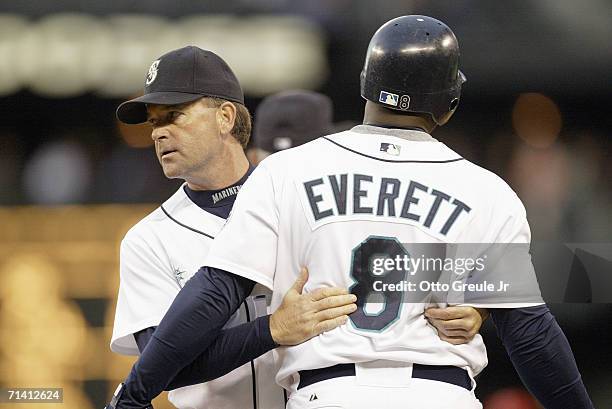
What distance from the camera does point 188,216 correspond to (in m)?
2.19

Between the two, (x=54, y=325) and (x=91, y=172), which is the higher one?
(x=91, y=172)

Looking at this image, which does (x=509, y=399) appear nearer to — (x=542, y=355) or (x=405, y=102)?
(x=542, y=355)

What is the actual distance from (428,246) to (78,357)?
2.42m

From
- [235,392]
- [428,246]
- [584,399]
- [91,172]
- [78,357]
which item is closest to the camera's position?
[428,246]

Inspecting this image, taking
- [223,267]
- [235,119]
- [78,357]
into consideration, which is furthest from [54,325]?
[223,267]

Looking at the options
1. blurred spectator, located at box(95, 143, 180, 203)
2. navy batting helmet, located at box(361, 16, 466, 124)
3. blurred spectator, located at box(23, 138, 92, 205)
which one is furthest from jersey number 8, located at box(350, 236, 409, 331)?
blurred spectator, located at box(23, 138, 92, 205)

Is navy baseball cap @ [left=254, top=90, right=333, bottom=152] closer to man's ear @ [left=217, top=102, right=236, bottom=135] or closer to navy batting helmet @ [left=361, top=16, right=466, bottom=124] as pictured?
man's ear @ [left=217, top=102, right=236, bottom=135]

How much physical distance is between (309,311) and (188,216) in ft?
1.74

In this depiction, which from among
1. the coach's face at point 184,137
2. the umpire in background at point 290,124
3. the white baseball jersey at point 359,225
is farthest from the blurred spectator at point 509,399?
the white baseball jersey at point 359,225

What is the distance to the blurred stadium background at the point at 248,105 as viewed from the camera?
394 cm

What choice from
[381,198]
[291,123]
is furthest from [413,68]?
[291,123]

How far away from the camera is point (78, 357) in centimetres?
388

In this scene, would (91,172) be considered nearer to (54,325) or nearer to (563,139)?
(54,325)

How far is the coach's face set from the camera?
86.1 inches
